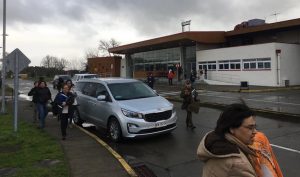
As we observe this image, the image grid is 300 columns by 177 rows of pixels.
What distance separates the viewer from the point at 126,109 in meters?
9.79

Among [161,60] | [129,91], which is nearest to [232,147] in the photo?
[129,91]

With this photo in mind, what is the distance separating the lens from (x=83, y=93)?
12773 mm

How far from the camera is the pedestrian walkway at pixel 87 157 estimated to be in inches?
267

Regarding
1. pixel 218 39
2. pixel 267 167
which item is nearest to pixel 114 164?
pixel 267 167

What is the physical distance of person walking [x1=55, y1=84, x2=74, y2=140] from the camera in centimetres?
1034

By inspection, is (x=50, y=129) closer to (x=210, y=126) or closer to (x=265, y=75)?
(x=210, y=126)

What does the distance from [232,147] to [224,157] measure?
0.09m

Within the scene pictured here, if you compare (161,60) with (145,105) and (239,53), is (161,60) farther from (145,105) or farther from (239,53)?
(145,105)

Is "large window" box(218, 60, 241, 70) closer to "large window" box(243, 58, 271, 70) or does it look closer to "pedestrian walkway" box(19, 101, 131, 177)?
"large window" box(243, 58, 271, 70)

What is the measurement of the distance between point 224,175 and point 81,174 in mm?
4764

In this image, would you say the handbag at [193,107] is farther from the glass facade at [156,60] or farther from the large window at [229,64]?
the glass facade at [156,60]

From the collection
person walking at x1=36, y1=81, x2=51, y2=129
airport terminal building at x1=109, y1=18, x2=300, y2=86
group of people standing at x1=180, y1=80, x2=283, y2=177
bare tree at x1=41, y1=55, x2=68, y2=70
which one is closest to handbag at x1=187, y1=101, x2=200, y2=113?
person walking at x1=36, y1=81, x2=51, y2=129

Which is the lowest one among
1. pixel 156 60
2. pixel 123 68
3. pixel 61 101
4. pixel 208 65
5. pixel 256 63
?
pixel 61 101

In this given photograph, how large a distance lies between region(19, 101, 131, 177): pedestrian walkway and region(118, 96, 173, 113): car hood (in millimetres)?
1281
